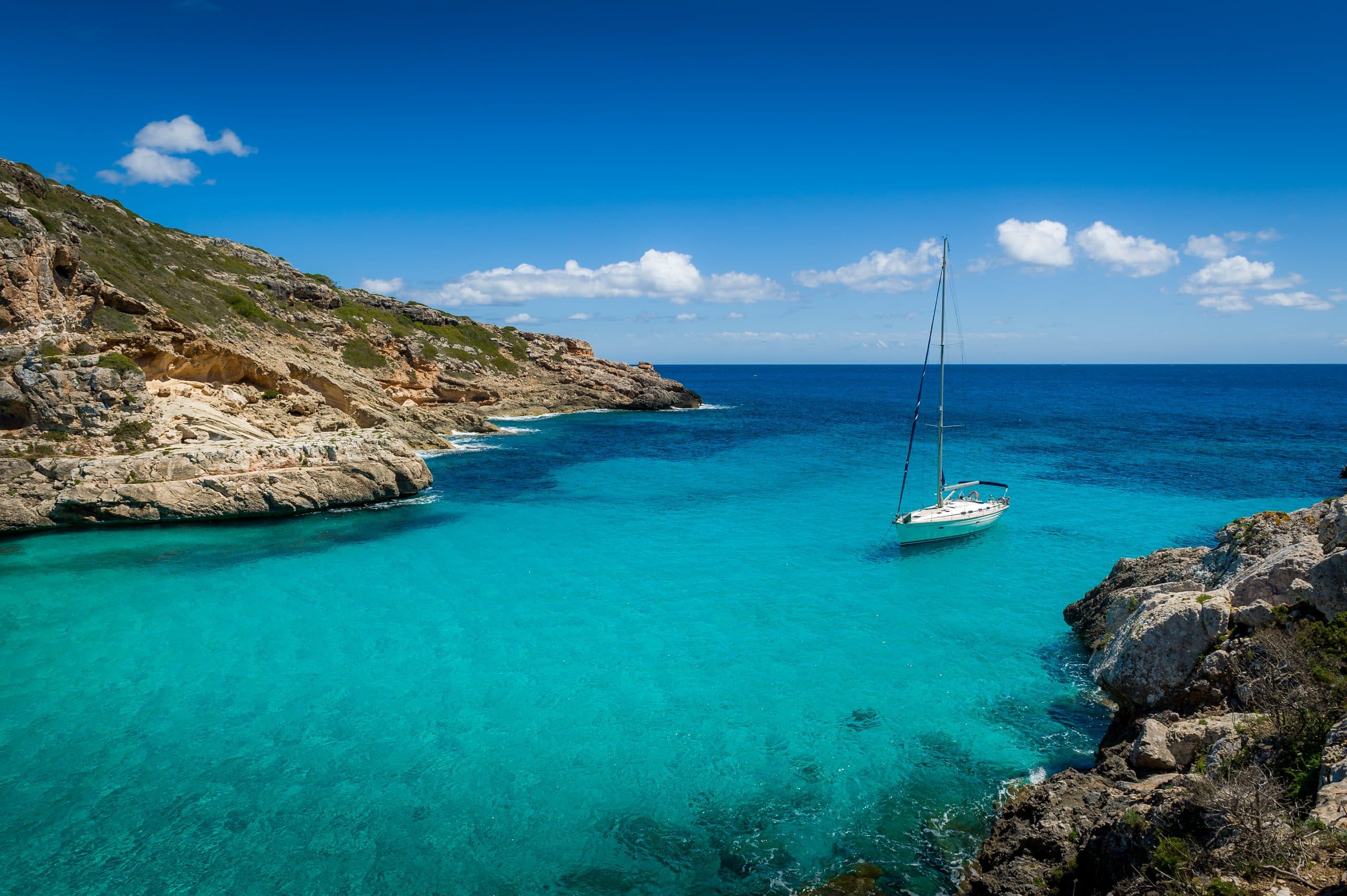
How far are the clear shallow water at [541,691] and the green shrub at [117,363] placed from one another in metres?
7.59

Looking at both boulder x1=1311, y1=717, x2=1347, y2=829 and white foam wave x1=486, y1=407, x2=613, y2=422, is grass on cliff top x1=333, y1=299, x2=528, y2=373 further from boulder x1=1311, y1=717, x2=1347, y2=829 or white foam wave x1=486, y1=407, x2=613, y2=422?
boulder x1=1311, y1=717, x2=1347, y2=829

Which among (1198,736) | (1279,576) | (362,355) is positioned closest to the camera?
(1198,736)

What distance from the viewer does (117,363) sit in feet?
99.5

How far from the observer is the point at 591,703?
14.9 metres

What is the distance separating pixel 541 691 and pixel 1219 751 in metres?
12.0

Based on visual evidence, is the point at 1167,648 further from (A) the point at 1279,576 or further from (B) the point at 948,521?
(B) the point at 948,521

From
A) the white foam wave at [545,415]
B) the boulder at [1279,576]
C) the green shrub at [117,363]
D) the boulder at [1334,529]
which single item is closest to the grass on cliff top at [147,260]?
the green shrub at [117,363]

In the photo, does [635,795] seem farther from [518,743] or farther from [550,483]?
[550,483]

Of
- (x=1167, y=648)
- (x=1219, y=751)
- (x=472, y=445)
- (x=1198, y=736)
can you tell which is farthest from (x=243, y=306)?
(x=1219, y=751)

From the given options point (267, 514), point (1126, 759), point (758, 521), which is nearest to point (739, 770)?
point (1126, 759)

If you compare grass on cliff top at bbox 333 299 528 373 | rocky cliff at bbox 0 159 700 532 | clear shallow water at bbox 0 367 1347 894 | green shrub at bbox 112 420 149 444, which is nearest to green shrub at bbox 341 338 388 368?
grass on cliff top at bbox 333 299 528 373

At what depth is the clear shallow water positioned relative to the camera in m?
10.2

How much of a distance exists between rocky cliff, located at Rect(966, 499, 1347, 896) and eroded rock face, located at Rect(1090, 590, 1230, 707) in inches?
0.9

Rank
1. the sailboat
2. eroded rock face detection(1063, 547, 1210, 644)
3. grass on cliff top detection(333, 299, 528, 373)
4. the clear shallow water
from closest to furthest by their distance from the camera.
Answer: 1. the clear shallow water
2. eroded rock face detection(1063, 547, 1210, 644)
3. the sailboat
4. grass on cliff top detection(333, 299, 528, 373)
